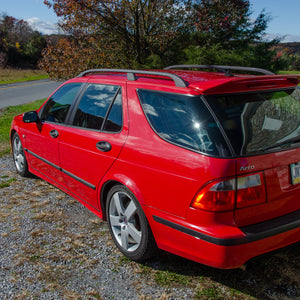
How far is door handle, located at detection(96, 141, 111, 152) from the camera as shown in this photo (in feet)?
10.6

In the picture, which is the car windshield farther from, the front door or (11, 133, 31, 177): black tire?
(11, 133, 31, 177): black tire

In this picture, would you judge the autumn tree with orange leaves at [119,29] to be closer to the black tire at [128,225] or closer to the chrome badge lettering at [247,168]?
the black tire at [128,225]

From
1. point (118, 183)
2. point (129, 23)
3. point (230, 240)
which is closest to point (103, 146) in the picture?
point (118, 183)

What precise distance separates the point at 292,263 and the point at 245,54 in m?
7.36

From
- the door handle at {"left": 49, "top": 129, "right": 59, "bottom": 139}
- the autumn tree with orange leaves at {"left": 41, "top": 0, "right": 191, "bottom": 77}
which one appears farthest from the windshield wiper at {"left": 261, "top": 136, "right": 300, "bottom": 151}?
the autumn tree with orange leaves at {"left": 41, "top": 0, "right": 191, "bottom": 77}

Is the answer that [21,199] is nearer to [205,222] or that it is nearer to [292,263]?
[205,222]

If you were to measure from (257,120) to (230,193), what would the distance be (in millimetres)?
668

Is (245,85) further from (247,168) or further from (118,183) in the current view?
(118,183)

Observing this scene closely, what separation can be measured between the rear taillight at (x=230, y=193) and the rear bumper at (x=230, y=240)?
19cm

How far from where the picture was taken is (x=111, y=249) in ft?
11.1

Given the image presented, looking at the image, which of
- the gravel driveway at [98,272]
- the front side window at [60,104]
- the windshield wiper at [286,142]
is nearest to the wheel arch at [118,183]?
the gravel driveway at [98,272]

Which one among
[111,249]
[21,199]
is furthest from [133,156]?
[21,199]

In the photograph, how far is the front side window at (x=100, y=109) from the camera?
3.30 meters

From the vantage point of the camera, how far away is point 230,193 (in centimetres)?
239
